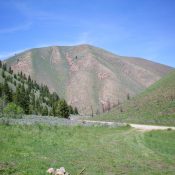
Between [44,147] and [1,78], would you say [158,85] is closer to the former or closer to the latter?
[44,147]

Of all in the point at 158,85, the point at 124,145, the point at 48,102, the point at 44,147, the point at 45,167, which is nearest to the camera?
the point at 45,167

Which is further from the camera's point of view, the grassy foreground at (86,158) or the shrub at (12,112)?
the shrub at (12,112)

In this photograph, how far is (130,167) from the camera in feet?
60.7

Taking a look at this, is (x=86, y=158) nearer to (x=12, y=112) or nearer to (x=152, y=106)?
(x=12, y=112)

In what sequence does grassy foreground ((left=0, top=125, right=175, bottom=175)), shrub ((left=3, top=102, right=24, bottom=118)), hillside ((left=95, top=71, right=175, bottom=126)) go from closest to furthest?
grassy foreground ((left=0, top=125, right=175, bottom=175)) → shrub ((left=3, top=102, right=24, bottom=118)) → hillside ((left=95, top=71, right=175, bottom=126))

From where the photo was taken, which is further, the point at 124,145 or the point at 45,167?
the point at 124,145

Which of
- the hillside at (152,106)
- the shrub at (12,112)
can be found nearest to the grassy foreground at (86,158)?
the shrub at (12,112)

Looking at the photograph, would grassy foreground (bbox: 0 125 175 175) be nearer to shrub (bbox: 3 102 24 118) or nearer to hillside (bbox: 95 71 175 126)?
shrub (bbox: 3 102 24 118)

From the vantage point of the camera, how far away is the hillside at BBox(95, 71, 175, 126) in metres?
70.6

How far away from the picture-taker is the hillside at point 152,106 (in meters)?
70.6

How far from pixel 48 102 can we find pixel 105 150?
172269mm

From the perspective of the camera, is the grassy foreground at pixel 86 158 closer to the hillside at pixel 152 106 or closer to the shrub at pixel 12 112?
the shrub at pixel 12 112

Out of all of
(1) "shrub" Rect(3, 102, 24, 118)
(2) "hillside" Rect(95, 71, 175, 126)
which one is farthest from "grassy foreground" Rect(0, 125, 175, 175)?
(2) "hillside" Rect(95, 71, 175, 126)

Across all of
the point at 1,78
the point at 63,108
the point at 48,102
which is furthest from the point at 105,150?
the point at 1,78
